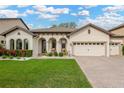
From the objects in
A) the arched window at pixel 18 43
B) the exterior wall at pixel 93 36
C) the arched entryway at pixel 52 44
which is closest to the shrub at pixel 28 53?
the arched window at pixel 18 43

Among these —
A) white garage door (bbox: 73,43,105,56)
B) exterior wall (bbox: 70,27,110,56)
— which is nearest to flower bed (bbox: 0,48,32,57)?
white garage door (bbox: 73,43,105,56)

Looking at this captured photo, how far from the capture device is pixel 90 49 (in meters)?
33.8

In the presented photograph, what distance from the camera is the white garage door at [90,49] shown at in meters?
33.7

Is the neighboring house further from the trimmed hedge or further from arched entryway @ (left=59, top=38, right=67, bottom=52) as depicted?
the trimmed hedge

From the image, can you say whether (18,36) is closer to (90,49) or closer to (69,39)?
(69,39)

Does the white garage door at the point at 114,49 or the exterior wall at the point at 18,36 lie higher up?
the exterior wall at the point at 18,36

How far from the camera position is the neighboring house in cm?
3344

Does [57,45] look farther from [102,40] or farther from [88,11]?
[88,11]

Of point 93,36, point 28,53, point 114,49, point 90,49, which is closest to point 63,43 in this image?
point 90,49

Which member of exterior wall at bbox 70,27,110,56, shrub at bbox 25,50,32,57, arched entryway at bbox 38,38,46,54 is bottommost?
shrub at bbox 25,50,32,57

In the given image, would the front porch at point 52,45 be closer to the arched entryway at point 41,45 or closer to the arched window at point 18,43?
the arched entryway at point 41,45

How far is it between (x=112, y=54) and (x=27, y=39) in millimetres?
11103

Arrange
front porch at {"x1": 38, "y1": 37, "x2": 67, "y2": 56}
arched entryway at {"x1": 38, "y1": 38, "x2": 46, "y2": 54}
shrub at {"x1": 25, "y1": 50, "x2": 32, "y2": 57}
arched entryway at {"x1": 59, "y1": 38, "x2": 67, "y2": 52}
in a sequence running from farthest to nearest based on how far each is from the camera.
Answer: arched entryway at {"x1": 38, "y1": 38, "x2": 46, "y2": 54} < arched entryway at {"x1": 59, "y1": 38, "x2": 67, "y2": 52} < front porch at {"x1": 38, "y1": 37, "x2": 67, "y2": 56} < shrub at {"x1": 25, "y1": 50, "x2": 32, "y2": 57}
